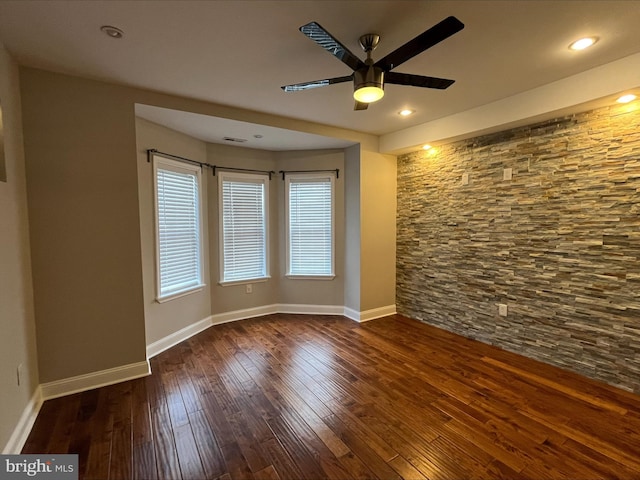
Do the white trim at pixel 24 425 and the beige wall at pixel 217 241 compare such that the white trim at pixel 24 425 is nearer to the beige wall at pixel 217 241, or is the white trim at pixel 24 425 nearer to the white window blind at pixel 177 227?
the beige wall at pixel 217 241

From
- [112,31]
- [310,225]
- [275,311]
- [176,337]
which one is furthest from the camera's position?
[275,311]

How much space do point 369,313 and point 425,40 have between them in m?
3.47

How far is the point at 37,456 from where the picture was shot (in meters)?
1.75

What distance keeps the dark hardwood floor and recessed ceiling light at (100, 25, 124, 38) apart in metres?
2.61

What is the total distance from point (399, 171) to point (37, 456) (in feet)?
15.0

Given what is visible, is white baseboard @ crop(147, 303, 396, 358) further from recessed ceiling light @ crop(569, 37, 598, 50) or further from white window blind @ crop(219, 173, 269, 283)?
recessed ceiling light @ crop(569, 37, 598, 50)

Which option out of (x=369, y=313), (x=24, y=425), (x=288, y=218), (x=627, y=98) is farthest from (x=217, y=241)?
(x=627, y=98)

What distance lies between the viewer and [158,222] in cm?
322

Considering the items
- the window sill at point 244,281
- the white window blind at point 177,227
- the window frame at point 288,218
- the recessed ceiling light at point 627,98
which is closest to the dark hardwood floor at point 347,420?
the white window blind at point 177,227

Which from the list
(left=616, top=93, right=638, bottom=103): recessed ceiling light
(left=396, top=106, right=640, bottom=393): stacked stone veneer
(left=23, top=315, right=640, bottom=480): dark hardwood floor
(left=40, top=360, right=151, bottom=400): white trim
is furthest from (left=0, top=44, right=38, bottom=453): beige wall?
(left=616, top=93, right=638, bottom=103): recessed ceiling light

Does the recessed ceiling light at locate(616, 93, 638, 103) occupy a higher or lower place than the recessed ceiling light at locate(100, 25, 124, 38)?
lower

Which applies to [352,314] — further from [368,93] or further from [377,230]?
[368,93]

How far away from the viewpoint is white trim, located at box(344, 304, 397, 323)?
166 inches

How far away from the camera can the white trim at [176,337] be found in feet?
10.3
